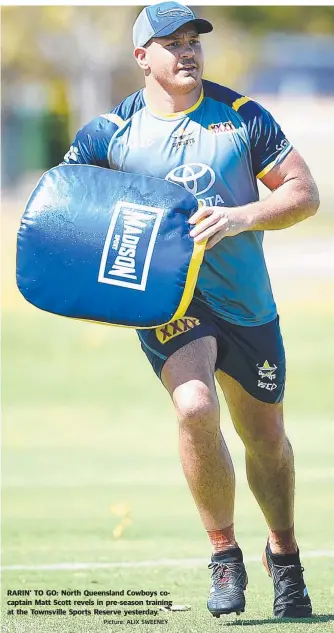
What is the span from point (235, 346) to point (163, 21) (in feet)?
4.29

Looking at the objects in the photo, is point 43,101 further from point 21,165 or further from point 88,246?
point 88,246

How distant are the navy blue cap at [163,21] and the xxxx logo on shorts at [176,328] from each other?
112cm

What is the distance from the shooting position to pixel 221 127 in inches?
204

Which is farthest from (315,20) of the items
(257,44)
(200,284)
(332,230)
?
(200,284)

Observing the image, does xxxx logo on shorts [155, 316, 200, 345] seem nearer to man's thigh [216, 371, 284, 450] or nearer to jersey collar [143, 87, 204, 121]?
man's thigh [216, 371, 284, 450]

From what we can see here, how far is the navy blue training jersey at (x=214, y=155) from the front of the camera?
516 centimetres

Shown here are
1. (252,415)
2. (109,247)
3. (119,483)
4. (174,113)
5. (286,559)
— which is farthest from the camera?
(119,483)

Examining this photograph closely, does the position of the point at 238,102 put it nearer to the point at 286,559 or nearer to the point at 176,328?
the point at 176,328

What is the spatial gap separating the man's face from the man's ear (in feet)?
0.19

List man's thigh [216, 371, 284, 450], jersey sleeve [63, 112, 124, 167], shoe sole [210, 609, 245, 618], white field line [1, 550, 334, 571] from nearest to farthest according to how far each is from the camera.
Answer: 1. shoe sole [210, 609, 245, 618]
2. jersey sleeve [63, 112, 124, 167]
3. man's thigh [216, 371, 284, 450]
4. white field line [1, 550, 334, 571]

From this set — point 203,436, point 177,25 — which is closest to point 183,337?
point 203,436

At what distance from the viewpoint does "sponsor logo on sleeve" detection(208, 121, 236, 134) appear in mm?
5172

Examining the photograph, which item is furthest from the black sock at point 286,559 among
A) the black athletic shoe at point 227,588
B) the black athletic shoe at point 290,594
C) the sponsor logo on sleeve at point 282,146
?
the sponsor logo on sleeve at point 282,146

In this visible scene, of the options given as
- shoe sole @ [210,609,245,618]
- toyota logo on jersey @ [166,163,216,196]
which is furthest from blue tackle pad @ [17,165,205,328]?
shoe sole @ [210,609,245,618]
